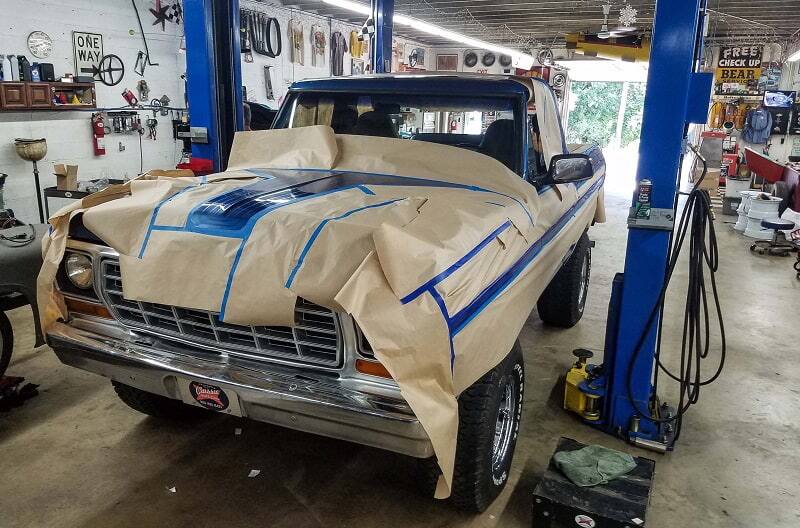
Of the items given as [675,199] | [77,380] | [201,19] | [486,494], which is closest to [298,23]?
[201,19]

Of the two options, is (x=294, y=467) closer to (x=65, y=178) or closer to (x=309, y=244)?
(x=309, y=244)

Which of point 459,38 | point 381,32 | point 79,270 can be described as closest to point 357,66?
point 459,38

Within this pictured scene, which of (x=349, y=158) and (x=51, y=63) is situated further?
(x=51, y=63)

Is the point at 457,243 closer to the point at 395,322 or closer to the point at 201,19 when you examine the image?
the point at 395,322

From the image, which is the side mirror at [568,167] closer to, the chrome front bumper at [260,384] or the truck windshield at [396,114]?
the truck windshield at [396,114]

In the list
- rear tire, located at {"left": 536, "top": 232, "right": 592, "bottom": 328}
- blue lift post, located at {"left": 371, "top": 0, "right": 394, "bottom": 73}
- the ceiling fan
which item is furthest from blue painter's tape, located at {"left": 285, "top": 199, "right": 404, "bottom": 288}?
the ceiling fan

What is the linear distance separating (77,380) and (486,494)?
2.72m

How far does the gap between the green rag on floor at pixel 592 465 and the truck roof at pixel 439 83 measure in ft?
6.04

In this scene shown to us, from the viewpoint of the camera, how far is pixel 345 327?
1931 millimetres

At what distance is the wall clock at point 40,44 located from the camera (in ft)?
21.8

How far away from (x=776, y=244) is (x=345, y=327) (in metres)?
8.09

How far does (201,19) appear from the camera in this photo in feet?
13.9

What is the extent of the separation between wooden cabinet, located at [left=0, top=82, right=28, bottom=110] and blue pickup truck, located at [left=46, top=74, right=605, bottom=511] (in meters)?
4.29

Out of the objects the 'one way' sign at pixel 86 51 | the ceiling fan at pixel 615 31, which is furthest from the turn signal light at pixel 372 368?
the ceiling fan at pixel 615 31
